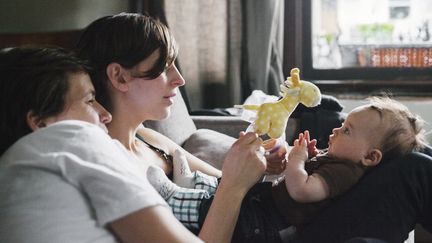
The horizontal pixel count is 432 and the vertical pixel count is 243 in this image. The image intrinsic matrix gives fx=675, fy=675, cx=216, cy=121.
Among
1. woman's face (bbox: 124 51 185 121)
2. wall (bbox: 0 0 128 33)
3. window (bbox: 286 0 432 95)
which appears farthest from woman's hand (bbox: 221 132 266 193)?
window (bbox: 286 0 432 95)

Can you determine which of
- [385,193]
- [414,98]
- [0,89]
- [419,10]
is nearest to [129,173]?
[0,89]

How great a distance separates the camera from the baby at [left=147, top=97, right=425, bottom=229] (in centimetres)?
154

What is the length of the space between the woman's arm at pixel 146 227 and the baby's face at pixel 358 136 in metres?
0.69

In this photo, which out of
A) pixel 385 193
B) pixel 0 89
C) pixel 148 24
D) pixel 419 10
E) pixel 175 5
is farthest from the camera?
pixel 419 10

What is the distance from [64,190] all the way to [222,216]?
0.49 m

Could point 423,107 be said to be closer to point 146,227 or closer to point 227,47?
point 227,47

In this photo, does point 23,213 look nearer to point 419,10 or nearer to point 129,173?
point 129,173

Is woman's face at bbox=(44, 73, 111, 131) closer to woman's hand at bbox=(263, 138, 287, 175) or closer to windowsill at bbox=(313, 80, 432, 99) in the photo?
woman's hand at bbox=(263, 138, 287, 175)

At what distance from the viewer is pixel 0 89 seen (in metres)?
1.18

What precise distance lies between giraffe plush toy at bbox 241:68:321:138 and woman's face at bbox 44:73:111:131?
464 mm

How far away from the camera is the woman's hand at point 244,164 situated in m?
1.49

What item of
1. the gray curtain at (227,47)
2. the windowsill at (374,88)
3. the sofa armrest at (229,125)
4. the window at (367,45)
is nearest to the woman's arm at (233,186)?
the sofa armrest at (229,125)

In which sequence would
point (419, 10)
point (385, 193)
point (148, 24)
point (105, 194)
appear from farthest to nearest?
point (419, 10), point (148, 24), point (385, 193), point (105, 194)

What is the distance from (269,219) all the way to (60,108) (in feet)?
1.98
